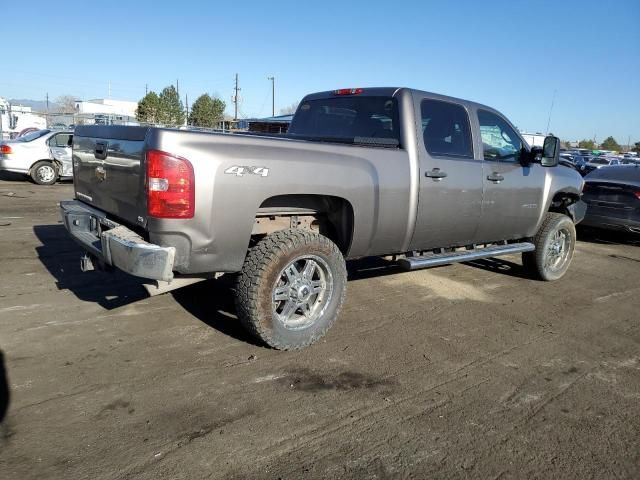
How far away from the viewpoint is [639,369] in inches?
155

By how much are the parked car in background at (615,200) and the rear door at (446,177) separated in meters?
5.23

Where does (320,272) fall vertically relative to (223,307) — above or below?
above

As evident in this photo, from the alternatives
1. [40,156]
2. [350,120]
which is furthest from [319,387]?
[40,156]

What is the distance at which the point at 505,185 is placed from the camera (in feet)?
17.7

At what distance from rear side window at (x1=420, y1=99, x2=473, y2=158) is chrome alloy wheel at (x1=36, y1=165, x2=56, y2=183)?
40.7ft

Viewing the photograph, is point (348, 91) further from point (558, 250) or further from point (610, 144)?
point (610, 144)

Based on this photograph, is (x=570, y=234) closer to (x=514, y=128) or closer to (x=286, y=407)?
(x=514, y=128)

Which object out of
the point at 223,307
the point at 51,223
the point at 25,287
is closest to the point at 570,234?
the point at 223,307

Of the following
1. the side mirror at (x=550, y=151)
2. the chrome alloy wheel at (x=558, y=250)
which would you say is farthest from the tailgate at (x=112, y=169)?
the chrome alloy wheel at (x=558, y=250)

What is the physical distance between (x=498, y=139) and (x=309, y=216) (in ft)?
8.48

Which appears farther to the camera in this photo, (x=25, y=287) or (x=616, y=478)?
(x=25, y=287)

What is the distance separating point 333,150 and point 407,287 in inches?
96.6

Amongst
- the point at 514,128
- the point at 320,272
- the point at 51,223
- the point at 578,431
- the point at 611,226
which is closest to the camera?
the point at 578,431

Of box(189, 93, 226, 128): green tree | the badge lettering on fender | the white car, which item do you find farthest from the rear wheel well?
box(189, 93, 226, 128): green tree
